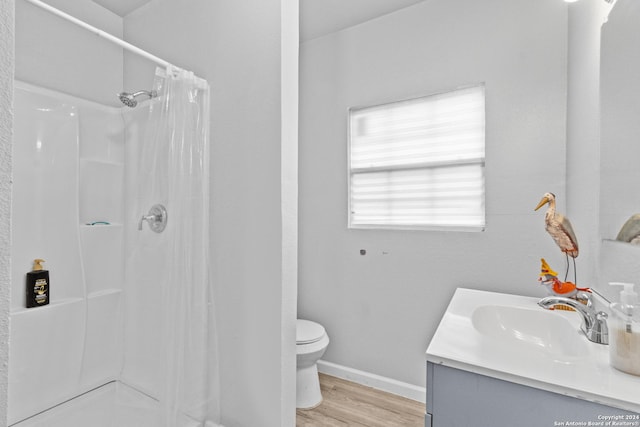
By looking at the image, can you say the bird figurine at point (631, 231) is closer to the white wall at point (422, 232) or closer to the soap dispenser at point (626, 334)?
the soap dispenser at point (626, 334)

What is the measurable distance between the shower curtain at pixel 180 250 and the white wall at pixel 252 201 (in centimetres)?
12

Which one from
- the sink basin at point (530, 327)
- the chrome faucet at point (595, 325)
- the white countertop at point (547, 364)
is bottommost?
the sink basin at point (530, 327)

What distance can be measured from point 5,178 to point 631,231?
59.0 inches

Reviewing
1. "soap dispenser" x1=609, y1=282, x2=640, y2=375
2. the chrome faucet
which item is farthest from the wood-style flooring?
"soap dispenser" x1=609, y1=282, x2=640, y2=375

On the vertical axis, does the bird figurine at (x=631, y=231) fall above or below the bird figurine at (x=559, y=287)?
above

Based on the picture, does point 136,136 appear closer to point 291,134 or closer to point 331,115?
point 291,134

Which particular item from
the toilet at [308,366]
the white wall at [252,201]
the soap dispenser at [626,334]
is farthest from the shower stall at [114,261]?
the soap dispenser at [626,334]

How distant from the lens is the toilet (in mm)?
1842

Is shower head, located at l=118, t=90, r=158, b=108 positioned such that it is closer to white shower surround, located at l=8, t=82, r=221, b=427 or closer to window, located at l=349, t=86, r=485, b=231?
white shower surround, located at l=8, t=82, r=221, b=427

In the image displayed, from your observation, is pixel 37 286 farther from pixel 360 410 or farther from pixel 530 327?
pixel 530 327

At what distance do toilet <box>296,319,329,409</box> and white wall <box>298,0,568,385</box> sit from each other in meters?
0.37

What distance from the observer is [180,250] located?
4.53 feet

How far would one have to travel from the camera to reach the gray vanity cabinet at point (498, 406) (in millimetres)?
674

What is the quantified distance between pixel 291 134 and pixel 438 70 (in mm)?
1163
